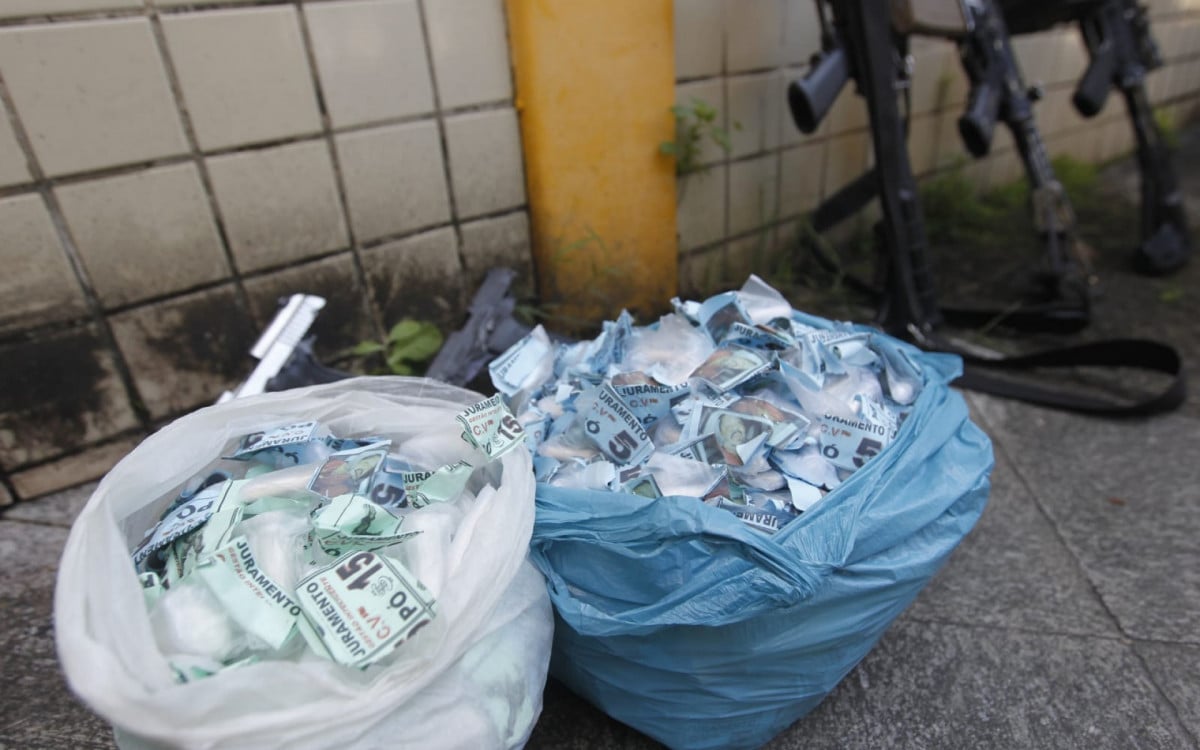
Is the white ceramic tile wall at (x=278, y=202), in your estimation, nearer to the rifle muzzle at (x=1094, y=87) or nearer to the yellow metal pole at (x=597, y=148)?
the yellow metal pole at (x=597, y=148)

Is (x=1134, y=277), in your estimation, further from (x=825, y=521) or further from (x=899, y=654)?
(x=825, y=521)

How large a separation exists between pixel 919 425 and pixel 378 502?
0.80 metres

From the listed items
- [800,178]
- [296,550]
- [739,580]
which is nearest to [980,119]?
[800,178]

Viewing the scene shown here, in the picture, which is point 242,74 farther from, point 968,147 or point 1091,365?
point 1091,365

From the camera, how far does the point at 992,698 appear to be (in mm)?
1069

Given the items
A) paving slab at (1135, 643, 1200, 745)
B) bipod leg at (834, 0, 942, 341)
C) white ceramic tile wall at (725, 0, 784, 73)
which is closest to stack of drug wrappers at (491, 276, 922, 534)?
paving slab at (1135, 643, 1200, 745)

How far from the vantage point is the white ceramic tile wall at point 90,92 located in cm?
126

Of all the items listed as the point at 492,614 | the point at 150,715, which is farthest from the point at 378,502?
the point at 150,715

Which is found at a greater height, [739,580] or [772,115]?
[772,115]

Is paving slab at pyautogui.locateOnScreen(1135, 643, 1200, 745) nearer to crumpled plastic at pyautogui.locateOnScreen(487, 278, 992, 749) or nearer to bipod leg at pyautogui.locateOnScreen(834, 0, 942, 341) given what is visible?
crumpled plastic at pyautogui.locateOnScreen(487, 278, 992, 749)

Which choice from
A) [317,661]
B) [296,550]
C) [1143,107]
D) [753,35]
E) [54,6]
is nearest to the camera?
[317,661]

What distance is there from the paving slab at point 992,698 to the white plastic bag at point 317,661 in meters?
0.48

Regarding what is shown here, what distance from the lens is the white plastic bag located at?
0.65 metres

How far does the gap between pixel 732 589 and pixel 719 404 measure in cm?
35
